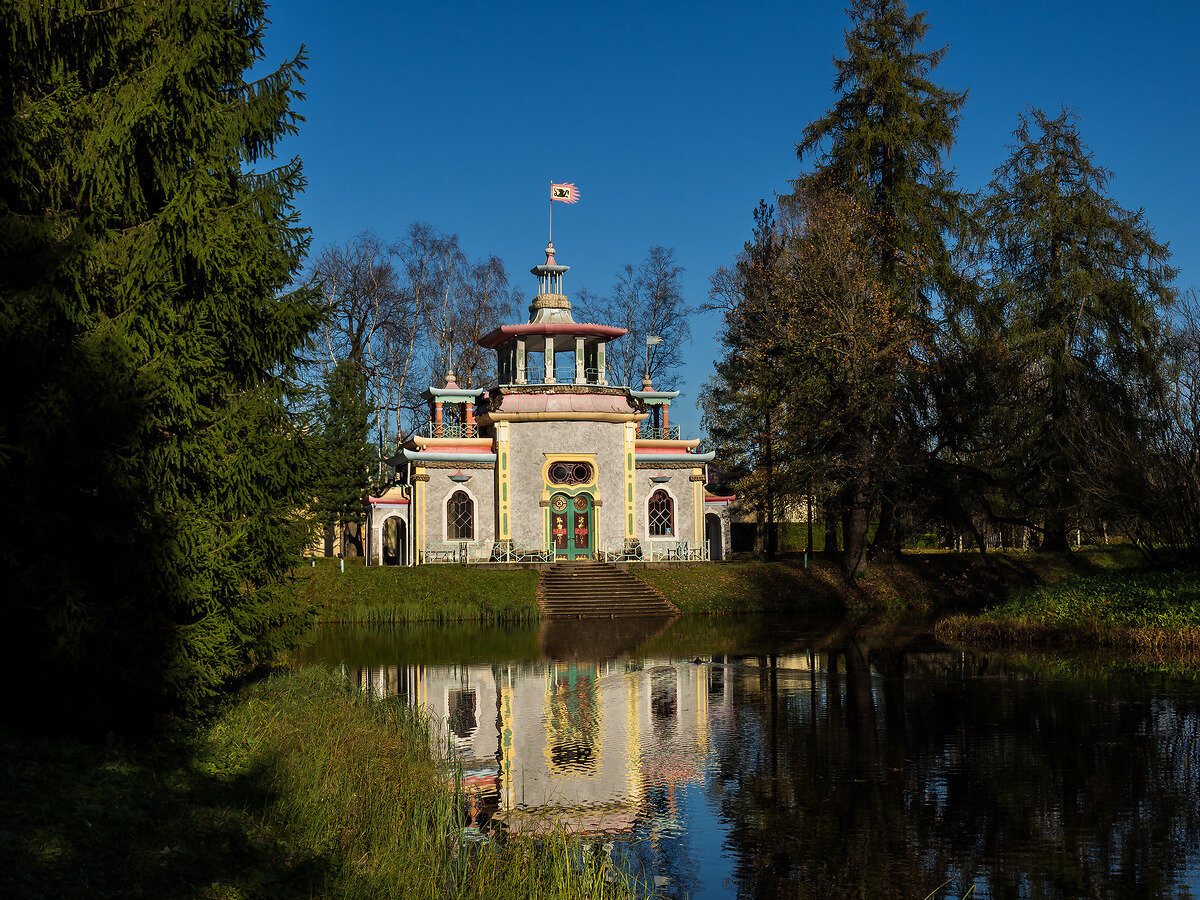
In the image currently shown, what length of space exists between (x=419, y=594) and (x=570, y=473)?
751 centimetres

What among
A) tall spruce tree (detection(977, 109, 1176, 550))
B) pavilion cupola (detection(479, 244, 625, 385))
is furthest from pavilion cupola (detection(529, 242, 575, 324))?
tall spruce tree (detection(977, 109, 1176, 550))

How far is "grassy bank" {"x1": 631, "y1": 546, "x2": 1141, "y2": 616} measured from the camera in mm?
33094

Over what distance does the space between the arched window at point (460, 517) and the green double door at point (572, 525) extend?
2763mm

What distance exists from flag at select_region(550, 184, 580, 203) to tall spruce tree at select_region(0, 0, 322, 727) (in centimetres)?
2772

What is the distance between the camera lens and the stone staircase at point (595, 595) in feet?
103

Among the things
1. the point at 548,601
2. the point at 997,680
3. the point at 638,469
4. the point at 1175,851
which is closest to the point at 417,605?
the point at 548,601

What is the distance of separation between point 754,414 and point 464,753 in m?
25.7

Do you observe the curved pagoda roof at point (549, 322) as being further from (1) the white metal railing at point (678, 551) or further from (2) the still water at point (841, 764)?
(2) the still water at point (841, 764)

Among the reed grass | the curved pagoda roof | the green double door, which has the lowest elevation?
the reed grass

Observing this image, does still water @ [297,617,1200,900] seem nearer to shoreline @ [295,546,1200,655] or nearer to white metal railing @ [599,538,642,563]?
shoreline @ [295,546,1200,655]

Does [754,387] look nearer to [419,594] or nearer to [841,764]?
[419,594]

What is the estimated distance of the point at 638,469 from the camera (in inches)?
1486

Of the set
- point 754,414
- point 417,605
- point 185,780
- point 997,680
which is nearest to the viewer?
point 185,780

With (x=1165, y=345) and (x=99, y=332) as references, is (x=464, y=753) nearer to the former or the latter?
(x=99, y=332)
